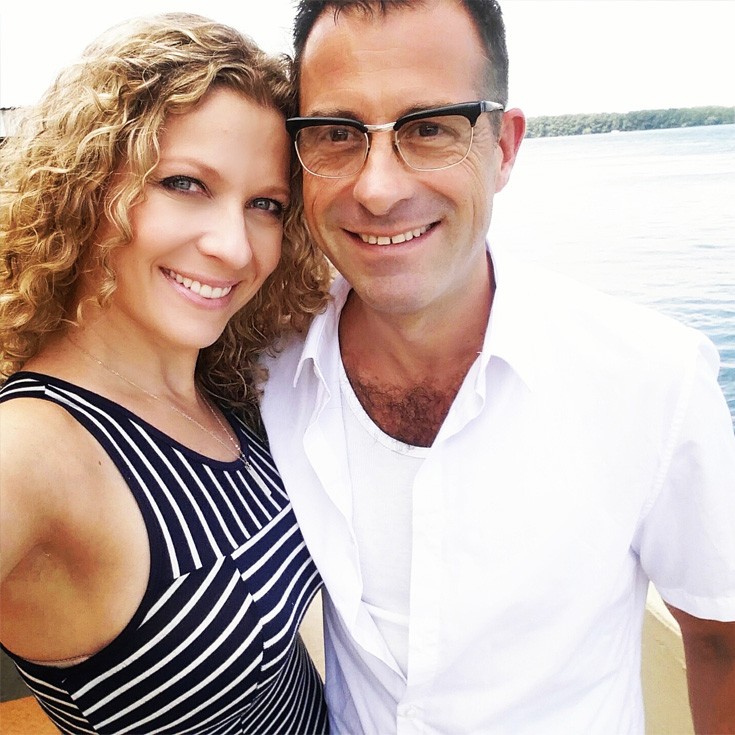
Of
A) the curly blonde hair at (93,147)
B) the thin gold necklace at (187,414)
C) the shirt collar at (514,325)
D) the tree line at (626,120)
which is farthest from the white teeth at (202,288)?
the tree line at (626,120)

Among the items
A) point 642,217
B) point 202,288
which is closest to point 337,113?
point 202,288

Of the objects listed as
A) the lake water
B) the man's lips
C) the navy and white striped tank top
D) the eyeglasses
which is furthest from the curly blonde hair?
the lake water

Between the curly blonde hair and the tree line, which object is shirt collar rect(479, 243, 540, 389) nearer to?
the tree line

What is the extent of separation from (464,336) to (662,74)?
983mm

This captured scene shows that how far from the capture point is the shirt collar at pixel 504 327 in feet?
4.04

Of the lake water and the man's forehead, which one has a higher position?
the man's forehead

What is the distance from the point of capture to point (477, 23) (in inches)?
49.1

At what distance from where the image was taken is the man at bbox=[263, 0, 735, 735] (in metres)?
1.19

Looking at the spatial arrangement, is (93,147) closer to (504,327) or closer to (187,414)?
(187,414)

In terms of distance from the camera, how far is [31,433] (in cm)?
91

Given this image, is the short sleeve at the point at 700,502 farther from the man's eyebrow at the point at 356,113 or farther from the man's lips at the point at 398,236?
the man's eyebrow at the point at 356,113

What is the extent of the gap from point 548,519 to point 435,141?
2.66ft

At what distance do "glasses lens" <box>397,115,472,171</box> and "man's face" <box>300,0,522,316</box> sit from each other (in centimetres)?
2

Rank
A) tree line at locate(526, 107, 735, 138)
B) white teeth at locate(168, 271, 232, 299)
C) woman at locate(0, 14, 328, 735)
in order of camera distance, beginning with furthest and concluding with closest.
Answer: tree line at locate(526, 107, 735, 138) < white teeth at locate(168, 271, 232, 299) < woman at locate(0, 14, 328, 735)
